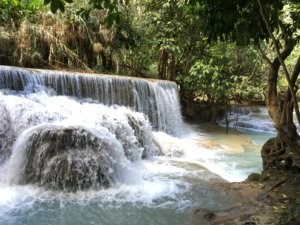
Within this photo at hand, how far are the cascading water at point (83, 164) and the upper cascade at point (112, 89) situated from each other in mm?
28

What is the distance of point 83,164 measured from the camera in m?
6.25

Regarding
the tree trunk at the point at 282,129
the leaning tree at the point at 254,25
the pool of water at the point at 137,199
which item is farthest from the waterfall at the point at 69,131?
the leaning tree at the point at 254,25

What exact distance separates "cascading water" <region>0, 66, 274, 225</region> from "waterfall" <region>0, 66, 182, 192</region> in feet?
0.05

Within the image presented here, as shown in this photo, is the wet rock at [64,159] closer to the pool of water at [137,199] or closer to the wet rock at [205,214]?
the pool of water at [137,199]

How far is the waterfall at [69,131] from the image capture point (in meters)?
6.18

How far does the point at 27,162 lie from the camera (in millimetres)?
6246

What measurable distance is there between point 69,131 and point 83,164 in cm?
65

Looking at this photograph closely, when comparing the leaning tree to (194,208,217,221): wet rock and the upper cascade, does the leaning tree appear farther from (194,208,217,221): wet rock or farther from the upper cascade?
the upper cascade

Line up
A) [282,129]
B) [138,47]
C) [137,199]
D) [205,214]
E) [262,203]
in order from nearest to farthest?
[205,214], [262,203], [282,129], [137,199], [138,47]

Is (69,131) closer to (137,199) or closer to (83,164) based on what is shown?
(83,164)

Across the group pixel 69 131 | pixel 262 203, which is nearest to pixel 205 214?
pixel 262 203

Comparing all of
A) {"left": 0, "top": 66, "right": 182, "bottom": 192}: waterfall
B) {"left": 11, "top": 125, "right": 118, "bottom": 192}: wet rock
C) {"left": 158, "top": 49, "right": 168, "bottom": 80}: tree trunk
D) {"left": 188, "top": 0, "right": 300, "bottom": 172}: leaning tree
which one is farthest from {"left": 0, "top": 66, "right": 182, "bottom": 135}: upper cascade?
{"left": 188, "top": 0, "right": 300, "bottom": 172}: leaning tree

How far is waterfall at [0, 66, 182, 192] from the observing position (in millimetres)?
6176

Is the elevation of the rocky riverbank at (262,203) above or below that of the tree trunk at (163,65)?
below
